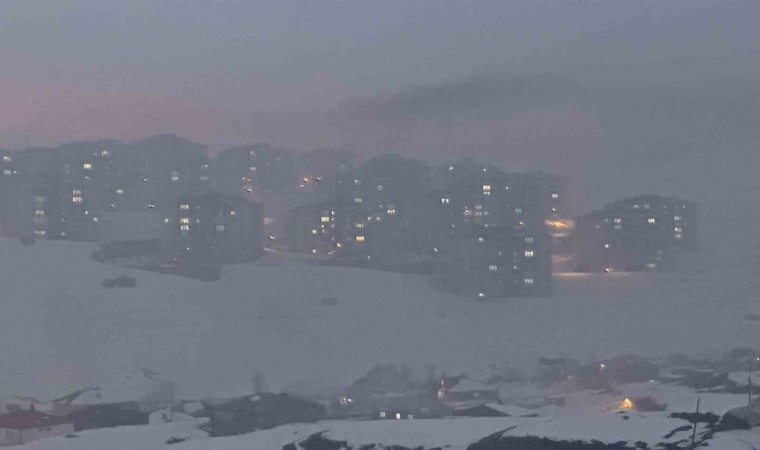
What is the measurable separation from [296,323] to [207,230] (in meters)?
14.9

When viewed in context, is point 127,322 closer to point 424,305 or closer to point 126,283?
point 126,283

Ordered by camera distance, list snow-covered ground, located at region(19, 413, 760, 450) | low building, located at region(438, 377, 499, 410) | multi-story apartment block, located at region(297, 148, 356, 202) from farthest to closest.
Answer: multi-story apartment block, located at region(297, 148, 356, 202), low building, located at region(438, 377, 499, 410), snow-covered ground, located at region(19, 413, 760, 450)

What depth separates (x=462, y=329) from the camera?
213 feet

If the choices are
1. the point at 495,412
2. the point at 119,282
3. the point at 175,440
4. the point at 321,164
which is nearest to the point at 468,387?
the point at 495,412

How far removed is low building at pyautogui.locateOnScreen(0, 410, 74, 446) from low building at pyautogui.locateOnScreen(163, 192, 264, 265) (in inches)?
1553

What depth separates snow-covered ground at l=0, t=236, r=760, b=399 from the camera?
5369 centimetres

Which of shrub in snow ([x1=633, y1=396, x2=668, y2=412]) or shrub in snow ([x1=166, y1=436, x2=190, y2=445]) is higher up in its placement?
shrub in snow ([x1=166, y1=436, x2=190, y2=445])

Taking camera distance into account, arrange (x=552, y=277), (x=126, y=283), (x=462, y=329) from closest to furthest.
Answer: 1. (x=462, y=329)
2. (x=126, y=283)
3. (x=552, y=277)

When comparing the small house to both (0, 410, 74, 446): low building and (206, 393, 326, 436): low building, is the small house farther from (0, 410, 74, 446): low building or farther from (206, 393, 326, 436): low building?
(0, 410, 74, 446): low building

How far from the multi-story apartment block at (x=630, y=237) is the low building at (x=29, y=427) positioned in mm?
54161

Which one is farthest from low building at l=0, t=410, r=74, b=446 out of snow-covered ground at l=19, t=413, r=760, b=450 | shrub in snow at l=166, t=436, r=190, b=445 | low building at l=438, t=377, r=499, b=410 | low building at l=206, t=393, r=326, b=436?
low building at l=438, t=377, r=499, b=410

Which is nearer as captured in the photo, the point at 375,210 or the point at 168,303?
the point at 168,303

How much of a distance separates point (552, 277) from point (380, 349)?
20.9 meters

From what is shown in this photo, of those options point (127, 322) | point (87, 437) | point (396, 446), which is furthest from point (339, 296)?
point (396, 446)
